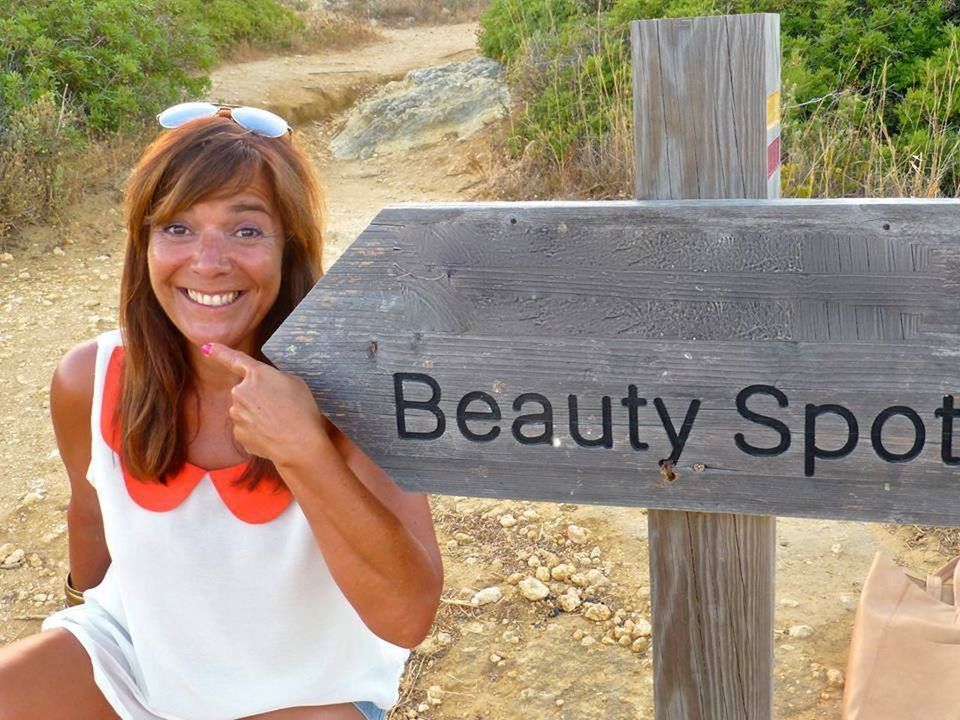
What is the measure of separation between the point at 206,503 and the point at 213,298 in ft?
1.13

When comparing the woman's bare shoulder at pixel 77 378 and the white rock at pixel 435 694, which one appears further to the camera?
the white rock at pixel 435 694

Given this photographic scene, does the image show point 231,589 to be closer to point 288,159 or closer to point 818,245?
point 288,159

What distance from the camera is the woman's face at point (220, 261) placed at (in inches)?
65.4

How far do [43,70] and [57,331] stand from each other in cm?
268

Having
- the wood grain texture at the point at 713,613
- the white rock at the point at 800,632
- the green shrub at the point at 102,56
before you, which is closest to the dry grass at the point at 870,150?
the white rock at the point at 800,632

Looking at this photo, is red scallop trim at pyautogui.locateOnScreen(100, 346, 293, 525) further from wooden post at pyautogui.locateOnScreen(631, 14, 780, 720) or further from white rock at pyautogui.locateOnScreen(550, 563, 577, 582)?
white rock at pyautogui.locateOnScreen(550, 563, 577, 582)

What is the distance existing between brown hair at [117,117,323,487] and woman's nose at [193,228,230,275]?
0.19ft

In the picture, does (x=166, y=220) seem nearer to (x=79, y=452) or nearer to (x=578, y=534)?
(x=79, y=452)

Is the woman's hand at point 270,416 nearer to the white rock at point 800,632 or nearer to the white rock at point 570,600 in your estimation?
the white rock at point 570,600

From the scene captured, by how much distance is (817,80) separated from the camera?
5.21 metres

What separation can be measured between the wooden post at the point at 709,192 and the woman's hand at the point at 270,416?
519 mm

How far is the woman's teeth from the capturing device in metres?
1.67

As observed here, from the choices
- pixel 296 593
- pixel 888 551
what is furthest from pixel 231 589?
pixel 888 551

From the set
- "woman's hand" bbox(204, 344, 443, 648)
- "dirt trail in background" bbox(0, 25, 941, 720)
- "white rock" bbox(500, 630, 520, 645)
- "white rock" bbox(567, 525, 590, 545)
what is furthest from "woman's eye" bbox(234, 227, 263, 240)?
"white rock" bbox(567, 525, 590, 545)
